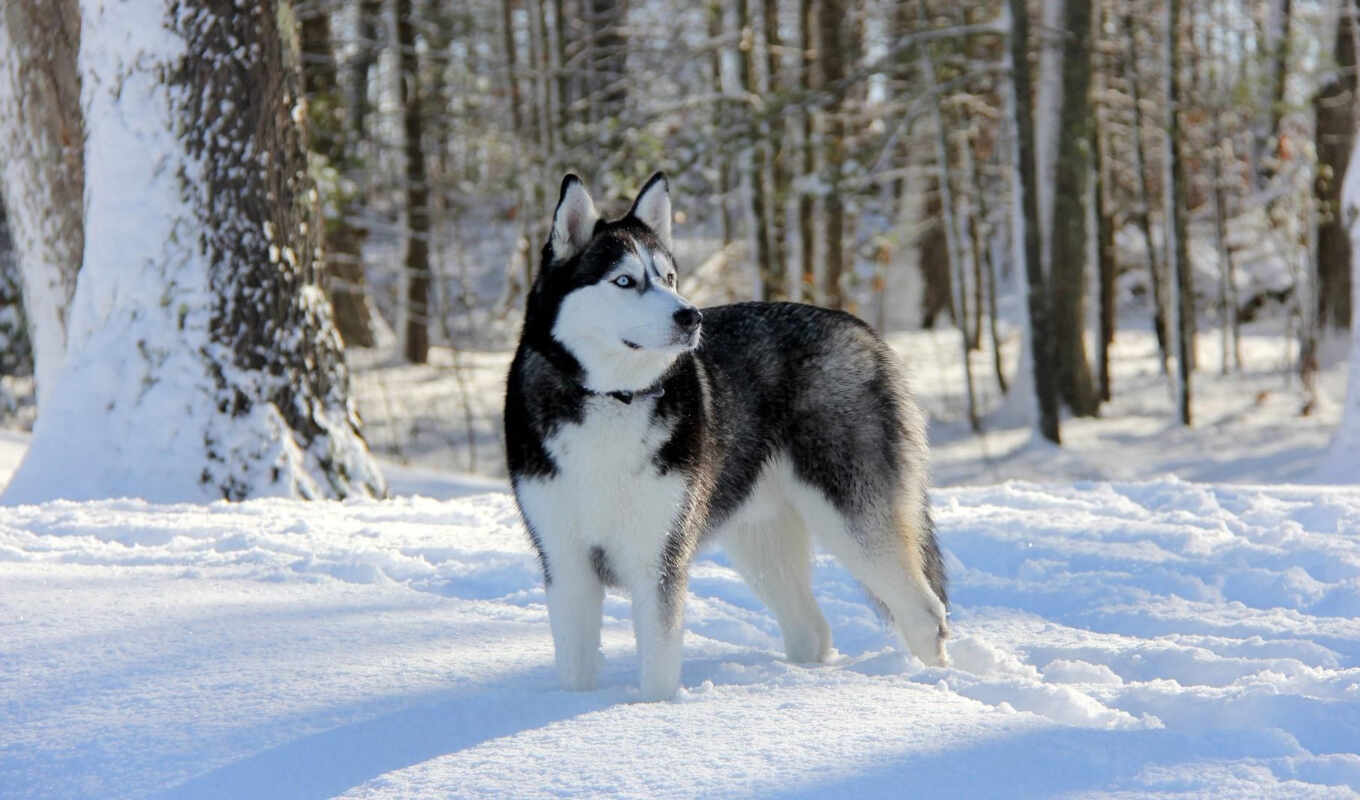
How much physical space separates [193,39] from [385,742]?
4553 mm

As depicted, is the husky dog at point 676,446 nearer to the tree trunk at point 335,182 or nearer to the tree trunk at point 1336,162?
the tree trunk at point 335,182

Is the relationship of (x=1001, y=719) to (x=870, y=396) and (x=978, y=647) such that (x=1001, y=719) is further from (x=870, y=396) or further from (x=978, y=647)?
(x=870, y=396)

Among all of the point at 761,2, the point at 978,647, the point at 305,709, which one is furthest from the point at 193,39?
the point at 761,2

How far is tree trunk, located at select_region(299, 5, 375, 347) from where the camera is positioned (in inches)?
573

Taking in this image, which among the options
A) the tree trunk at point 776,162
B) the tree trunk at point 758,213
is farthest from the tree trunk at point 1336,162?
the tree trunk at point 758,213

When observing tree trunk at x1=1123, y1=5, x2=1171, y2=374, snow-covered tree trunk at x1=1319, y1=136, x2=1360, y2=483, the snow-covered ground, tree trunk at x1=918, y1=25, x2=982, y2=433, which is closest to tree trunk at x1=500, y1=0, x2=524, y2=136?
tree trunk at x1=918, y1=25, x2=982, y2=433

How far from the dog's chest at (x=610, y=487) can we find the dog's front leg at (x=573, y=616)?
0.07m

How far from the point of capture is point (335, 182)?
13492 millimetres

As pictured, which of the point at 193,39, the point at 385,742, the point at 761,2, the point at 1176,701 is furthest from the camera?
the point at 761,2

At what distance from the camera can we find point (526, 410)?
3639 mm

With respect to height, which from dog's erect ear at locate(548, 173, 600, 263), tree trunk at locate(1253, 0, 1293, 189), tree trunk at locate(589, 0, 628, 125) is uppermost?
tree trunk at locate(589, 0, 628, 125)

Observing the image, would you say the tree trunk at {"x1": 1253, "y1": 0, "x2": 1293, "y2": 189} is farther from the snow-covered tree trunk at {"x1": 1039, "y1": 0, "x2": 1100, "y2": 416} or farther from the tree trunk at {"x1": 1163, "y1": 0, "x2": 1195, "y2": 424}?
the snow-covered tree trunk at {"x1": 1039, "y1": 0, "x2": 1100, "y2": 416}

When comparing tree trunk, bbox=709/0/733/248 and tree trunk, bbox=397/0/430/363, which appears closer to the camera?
tree trunk, bbox=709/0/733/248

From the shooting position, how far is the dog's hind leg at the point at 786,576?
4.36m
